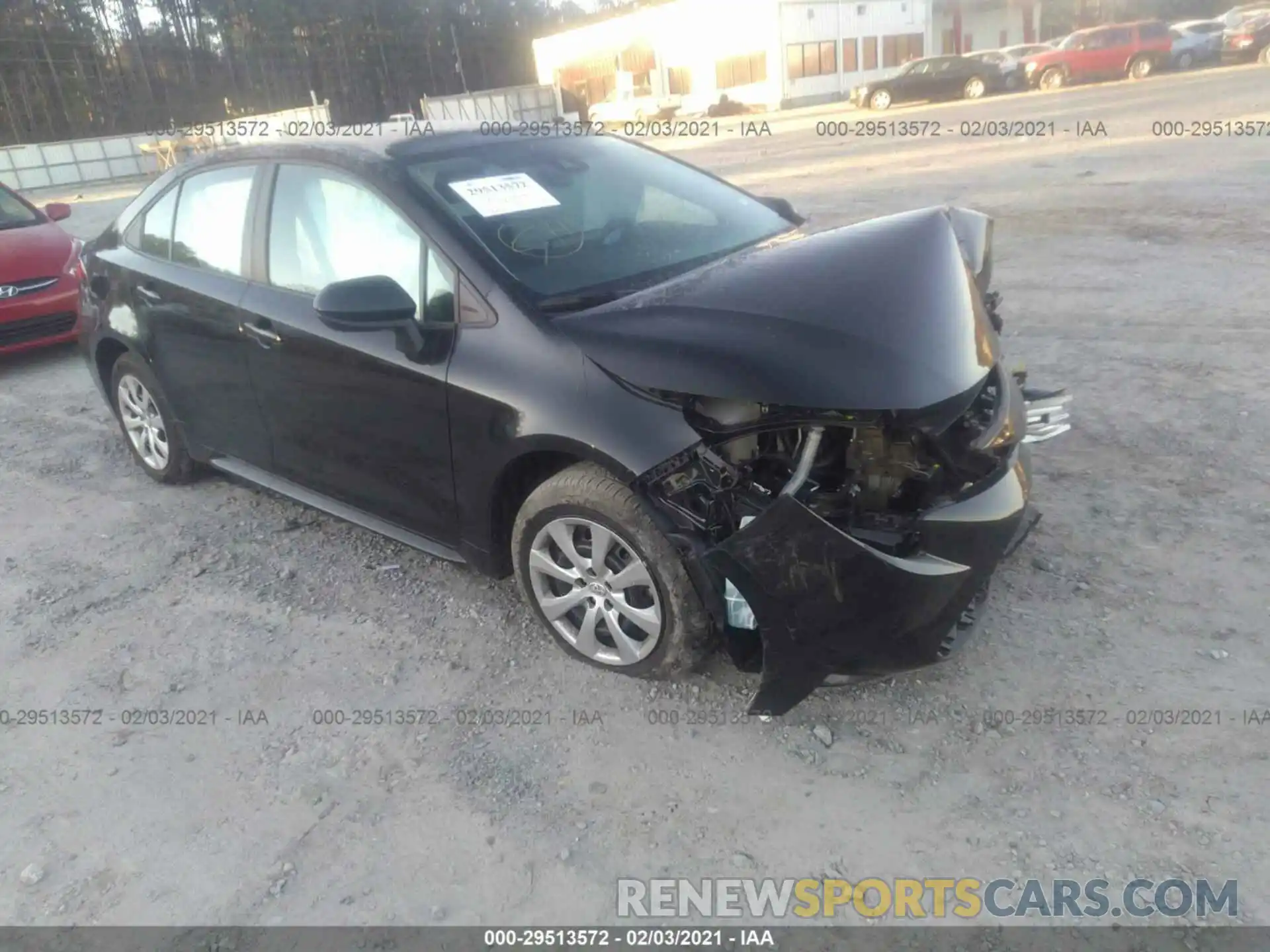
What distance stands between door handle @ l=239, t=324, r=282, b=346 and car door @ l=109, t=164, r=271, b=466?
80 mm

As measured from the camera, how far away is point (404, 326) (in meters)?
2.98

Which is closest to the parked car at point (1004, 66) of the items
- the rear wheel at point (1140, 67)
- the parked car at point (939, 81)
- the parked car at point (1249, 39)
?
the parked car at point (939, 81)

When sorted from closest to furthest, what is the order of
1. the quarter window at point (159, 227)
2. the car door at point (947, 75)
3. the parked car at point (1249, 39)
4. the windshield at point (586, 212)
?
the windshield at point (586, 212)
the quarter window at point (159, 227)
the parked car at point (1249, 39)
the car door at point (947, 75)

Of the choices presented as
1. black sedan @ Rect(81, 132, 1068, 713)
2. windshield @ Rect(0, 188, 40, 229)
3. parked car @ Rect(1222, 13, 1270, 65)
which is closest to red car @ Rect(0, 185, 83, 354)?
windshield @ Rect(0, 188, 40, 229)

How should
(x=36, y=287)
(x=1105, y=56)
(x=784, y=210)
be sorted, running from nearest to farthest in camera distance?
(x=784, y=210) < (x=36, y=287) < (x=1105, y=56)

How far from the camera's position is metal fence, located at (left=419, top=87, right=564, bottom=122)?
3397 cm

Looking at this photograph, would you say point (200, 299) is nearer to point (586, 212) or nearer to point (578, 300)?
point (586, 212)

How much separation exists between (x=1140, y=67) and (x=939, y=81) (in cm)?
585

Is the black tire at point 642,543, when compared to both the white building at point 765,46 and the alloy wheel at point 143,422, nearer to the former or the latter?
the alloy wheel at point 143,422

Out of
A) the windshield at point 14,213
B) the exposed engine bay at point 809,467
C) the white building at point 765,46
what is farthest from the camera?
the white building at point 765,46

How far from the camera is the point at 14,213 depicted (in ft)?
25.4

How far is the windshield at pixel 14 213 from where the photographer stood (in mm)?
7582

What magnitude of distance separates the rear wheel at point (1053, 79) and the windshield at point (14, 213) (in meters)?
26.9

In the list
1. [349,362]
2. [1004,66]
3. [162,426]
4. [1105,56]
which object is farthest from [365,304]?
[1105,56]
